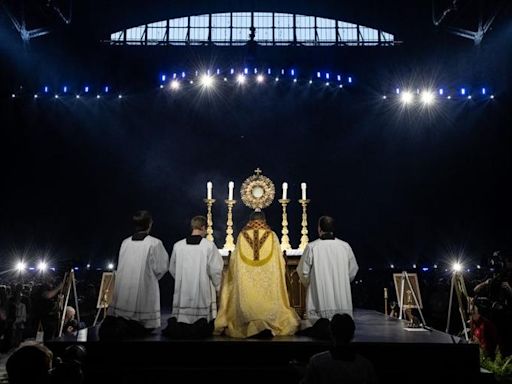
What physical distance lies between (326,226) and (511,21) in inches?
434

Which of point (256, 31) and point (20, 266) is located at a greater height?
point (256, 31)

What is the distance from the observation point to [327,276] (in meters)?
6.94

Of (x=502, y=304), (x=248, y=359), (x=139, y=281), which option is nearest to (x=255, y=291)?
(x=248, y=359)

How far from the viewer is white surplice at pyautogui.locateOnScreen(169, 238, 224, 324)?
6754 millimetres

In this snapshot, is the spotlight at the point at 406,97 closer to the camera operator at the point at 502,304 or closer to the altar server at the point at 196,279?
the camera operator at the point at 502,304

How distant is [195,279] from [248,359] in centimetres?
146

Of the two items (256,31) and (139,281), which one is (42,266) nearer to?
(139,281)

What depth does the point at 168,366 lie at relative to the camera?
229 inches

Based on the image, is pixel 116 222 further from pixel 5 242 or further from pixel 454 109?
pixel 454 109

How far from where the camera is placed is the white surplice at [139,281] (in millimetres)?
6668

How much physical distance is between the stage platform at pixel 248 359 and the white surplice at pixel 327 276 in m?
0.94

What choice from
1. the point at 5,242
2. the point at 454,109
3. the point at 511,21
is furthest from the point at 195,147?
the point at 511,21

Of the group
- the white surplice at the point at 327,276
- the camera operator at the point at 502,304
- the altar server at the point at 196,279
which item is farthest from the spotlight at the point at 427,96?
the altar server at the point at 196,279

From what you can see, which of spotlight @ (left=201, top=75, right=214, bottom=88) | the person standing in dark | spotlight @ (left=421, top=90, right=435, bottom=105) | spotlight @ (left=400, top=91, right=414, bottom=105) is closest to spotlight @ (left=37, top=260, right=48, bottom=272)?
the person standing in dark
